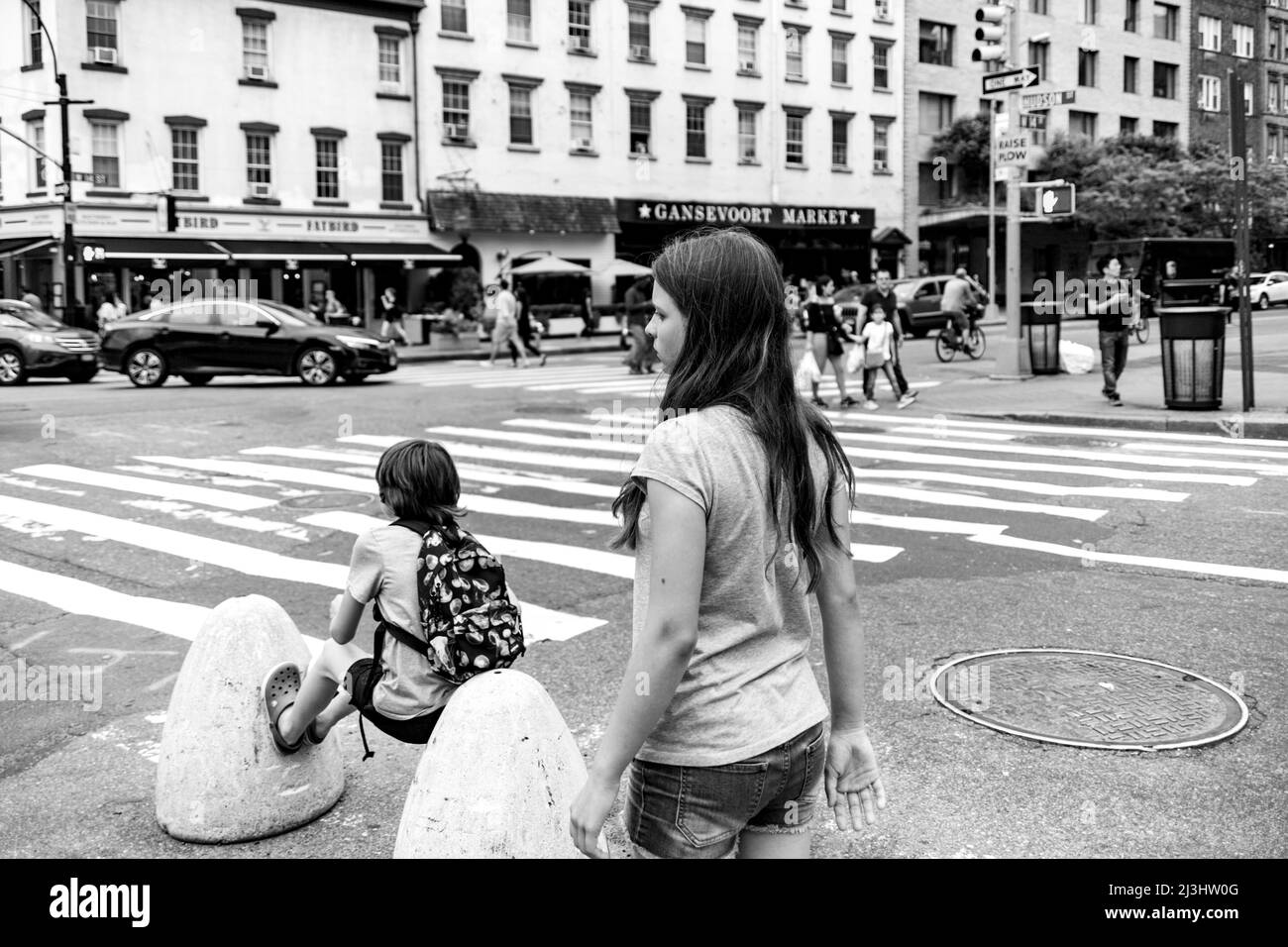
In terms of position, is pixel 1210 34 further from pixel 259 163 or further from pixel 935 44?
pixel 259 163

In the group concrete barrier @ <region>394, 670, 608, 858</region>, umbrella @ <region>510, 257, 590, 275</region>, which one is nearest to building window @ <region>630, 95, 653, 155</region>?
umbrella @ <region>510, 257, 590, 275</region>

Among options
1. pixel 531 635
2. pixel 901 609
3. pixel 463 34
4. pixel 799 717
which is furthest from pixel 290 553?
pixel 463 34

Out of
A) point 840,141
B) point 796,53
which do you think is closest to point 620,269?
point 796,53

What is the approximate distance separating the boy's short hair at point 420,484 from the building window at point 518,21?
39.8 m

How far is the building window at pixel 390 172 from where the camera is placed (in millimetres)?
39594

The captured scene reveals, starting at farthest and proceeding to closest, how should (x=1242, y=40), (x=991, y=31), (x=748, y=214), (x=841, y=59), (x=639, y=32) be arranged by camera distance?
(x=1242, y=40) < (x=841, y=59) < (x=748, y=214) < (x=639, y=32) < (x=991, y=31)

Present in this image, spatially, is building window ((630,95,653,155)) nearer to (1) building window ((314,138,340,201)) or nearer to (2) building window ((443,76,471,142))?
(2) building window ((443,76,471,142))

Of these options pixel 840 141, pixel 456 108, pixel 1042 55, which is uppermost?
pixel 1042 55

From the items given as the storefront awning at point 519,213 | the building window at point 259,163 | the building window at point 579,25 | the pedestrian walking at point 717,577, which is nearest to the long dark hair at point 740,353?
the pedestrian walking at point 717,577

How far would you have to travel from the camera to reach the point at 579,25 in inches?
1700

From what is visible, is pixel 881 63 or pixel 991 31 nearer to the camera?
pixel 991 31

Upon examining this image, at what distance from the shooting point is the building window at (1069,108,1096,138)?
57750 mm

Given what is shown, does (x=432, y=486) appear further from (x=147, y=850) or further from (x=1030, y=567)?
(x=1030, y=567)

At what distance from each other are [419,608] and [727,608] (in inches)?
68.7
